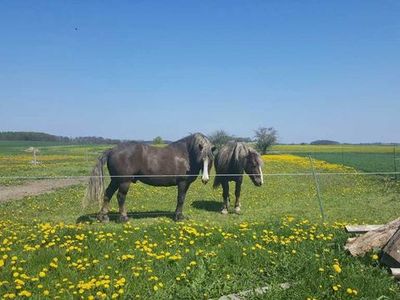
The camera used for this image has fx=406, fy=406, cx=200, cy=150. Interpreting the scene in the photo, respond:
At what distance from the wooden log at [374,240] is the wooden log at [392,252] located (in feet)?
1.10

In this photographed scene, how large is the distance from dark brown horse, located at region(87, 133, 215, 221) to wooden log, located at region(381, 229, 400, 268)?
539cm

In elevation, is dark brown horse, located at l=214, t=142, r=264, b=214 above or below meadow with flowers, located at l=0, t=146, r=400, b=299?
above

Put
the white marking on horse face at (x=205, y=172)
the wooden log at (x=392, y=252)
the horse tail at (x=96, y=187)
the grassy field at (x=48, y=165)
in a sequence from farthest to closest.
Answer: the grassy field at (x=48, y=165)
the white marking on horse face at (x=205, y=172)
the horse tail at (x=96, y=187)
the wooden log at (x=392, y=252)

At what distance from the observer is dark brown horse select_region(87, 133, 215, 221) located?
10.2m

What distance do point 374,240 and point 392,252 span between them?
579 millimetres

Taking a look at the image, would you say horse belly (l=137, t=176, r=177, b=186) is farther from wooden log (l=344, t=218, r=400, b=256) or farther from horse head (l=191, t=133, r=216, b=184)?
wooden log (l=344, t=218, r=400, b=256)

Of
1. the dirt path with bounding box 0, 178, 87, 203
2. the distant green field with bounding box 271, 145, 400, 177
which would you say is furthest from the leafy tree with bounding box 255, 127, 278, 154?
the dirt path with bounding box 0, 178, 87, 203

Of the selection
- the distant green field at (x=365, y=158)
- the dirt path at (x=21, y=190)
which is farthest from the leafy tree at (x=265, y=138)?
the dirt path at (x=21, y=190)

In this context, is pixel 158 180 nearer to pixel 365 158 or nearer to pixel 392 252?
pixel 392 252

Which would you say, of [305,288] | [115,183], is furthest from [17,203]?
[305,288]

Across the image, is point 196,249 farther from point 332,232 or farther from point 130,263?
point 332,232

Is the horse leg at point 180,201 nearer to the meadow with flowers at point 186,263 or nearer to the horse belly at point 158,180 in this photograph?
the horse belly at point 158,180

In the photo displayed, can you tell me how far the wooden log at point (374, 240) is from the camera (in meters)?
6.18

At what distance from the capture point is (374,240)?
20.4 ft
